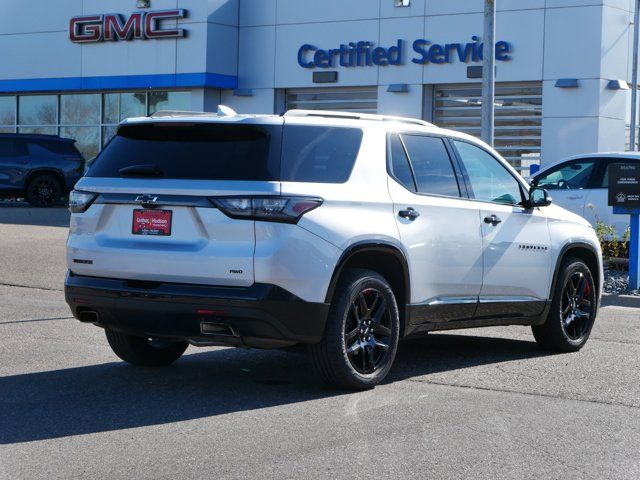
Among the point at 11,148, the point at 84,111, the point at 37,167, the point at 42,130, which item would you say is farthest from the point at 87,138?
the point at 11,148

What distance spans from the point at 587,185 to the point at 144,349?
10783 millimetres

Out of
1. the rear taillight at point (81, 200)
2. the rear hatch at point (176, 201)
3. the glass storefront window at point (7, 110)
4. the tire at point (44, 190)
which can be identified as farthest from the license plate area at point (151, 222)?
the glass storefront window at point (7, 110)

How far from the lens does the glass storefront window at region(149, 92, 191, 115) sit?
35.1 metres

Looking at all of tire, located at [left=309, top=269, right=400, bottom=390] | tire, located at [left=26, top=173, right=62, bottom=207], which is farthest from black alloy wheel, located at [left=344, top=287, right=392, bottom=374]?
tire, located at [left=26, top=173, right=62, bottom=207]

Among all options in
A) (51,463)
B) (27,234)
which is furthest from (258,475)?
(27,234)

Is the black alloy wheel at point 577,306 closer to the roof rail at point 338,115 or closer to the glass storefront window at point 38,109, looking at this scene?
the roof rail at point 338,115

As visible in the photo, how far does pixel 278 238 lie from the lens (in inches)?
285

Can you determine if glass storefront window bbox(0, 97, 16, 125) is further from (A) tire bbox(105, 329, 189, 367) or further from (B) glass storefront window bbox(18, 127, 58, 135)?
(A) tire bbox(105, 329, 189, 367)

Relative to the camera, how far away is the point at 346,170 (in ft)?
25.5

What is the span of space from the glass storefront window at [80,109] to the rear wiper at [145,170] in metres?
30.6

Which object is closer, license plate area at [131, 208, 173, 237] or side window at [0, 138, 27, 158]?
license plate area at [131, 208, 173, 237]

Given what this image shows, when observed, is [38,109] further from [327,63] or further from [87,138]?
[327,63]

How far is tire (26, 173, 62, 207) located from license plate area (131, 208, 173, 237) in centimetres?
2355

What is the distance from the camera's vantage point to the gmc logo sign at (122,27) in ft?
114
